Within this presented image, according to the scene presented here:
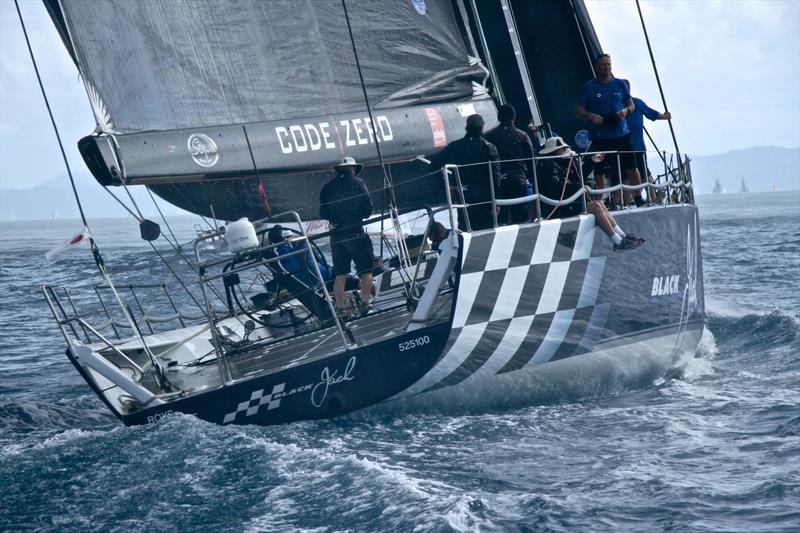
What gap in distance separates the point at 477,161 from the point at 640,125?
6.24 feet

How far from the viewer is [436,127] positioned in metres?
8.95

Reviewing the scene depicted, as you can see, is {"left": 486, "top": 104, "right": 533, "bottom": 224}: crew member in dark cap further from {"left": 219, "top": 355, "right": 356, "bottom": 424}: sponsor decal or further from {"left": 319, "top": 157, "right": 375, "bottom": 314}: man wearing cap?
{"left": 219, "top": 355, "right": 356, "bottom": 424}: sponsor decal

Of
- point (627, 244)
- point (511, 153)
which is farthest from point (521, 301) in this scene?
point (511, 153)

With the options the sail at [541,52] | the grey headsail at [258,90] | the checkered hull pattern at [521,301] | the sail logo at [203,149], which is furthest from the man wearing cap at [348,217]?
the sail at [541,52]

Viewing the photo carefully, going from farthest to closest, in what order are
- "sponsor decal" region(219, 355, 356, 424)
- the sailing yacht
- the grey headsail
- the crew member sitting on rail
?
the grey headsail, the crew member sitting on rail, the sailing yacht, "sponsor decal" region(219, 355, 356, 424)

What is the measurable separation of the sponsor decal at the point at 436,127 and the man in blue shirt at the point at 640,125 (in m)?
1.81

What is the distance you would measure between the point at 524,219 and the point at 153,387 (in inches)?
125

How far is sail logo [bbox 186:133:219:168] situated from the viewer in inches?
296

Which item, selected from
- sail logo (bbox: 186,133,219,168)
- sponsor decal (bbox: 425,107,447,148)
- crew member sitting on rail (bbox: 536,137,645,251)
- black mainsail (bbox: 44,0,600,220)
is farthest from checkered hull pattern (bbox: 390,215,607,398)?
sail logo (bbox: 186,133,219,168)

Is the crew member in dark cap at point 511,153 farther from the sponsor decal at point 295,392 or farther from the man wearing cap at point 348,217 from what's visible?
the sponsor decal at point 295,392

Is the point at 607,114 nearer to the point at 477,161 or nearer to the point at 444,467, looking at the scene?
the point at 477,161

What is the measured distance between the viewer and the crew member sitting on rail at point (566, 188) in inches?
277

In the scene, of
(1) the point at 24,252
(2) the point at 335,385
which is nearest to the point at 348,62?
(2) the point at 335,385

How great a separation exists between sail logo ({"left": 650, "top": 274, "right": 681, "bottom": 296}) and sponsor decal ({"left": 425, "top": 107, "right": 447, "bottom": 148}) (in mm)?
2530
